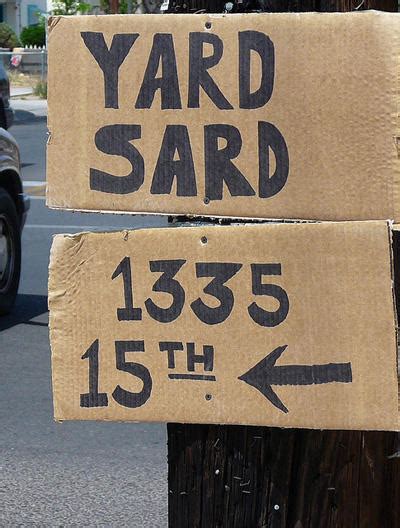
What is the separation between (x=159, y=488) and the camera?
501 centimetres

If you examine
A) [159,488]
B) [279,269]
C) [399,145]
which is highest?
[399,145]

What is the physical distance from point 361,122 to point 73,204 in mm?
534

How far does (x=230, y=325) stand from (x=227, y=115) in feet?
1.19

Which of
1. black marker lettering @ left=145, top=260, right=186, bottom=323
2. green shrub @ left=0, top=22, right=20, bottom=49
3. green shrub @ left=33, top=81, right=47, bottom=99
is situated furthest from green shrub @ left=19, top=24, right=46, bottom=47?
black marker lettering @ left=145, top=260, right=186, bottom=323

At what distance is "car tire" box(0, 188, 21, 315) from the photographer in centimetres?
828

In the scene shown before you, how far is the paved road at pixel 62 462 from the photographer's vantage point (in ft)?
15.6

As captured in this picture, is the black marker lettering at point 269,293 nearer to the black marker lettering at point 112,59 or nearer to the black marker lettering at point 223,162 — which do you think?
the black marker lettering at point 223,162

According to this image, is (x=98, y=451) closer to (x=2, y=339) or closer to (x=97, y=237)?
(x=2, y=339)

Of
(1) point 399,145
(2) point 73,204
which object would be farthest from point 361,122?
(2) point 73,204

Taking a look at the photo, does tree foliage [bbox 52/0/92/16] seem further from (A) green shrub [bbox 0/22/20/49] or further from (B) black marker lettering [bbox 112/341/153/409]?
(B) black marker lettering [bbox 112/341/153/409]

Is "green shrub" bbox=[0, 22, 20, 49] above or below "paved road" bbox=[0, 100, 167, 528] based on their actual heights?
above

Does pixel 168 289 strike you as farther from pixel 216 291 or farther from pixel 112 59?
pixel 112 59

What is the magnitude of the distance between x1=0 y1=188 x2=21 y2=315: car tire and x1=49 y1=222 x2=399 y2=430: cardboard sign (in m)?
6.15

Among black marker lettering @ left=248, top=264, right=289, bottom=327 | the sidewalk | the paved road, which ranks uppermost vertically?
the sidewalk
